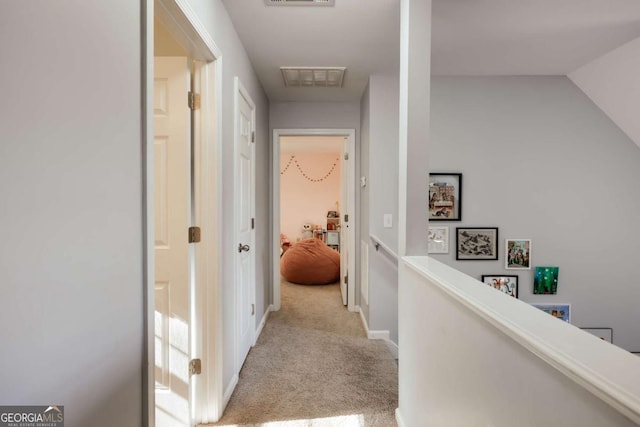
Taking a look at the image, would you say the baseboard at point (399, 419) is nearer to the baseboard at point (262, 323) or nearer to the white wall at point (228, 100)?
the white wall at point (228, 100)

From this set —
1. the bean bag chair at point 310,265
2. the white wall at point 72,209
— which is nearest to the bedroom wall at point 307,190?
the bean bag chair at point 310,265

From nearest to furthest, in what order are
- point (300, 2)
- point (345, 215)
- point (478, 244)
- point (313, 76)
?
point (300, 2) < point (313, 76) < point (478, 244) < point (345, 215)

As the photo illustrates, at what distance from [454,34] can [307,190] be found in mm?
5115

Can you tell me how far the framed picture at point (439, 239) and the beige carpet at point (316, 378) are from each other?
103 cm

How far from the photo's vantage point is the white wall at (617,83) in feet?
8.15

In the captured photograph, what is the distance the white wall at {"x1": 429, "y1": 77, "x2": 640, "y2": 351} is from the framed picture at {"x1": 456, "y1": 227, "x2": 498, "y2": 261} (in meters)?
0.06

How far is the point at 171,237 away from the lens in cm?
165

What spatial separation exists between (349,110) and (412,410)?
2974 millimetres

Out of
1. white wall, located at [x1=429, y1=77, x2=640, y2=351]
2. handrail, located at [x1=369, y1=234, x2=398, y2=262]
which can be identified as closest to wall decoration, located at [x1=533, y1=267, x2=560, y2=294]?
white wall, located at [x1=429, y1=77, x2=640, y2=351]

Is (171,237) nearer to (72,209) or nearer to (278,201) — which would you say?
(72,209)

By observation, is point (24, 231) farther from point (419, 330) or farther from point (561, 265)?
point (561, 265)

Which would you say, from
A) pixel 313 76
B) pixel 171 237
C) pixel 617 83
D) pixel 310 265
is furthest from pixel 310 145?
pixel 171 237

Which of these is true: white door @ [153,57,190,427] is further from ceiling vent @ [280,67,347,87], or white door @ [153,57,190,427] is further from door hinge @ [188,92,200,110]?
ceiling vent @ [280,67,347,87]

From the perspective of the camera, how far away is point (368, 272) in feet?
10.00
